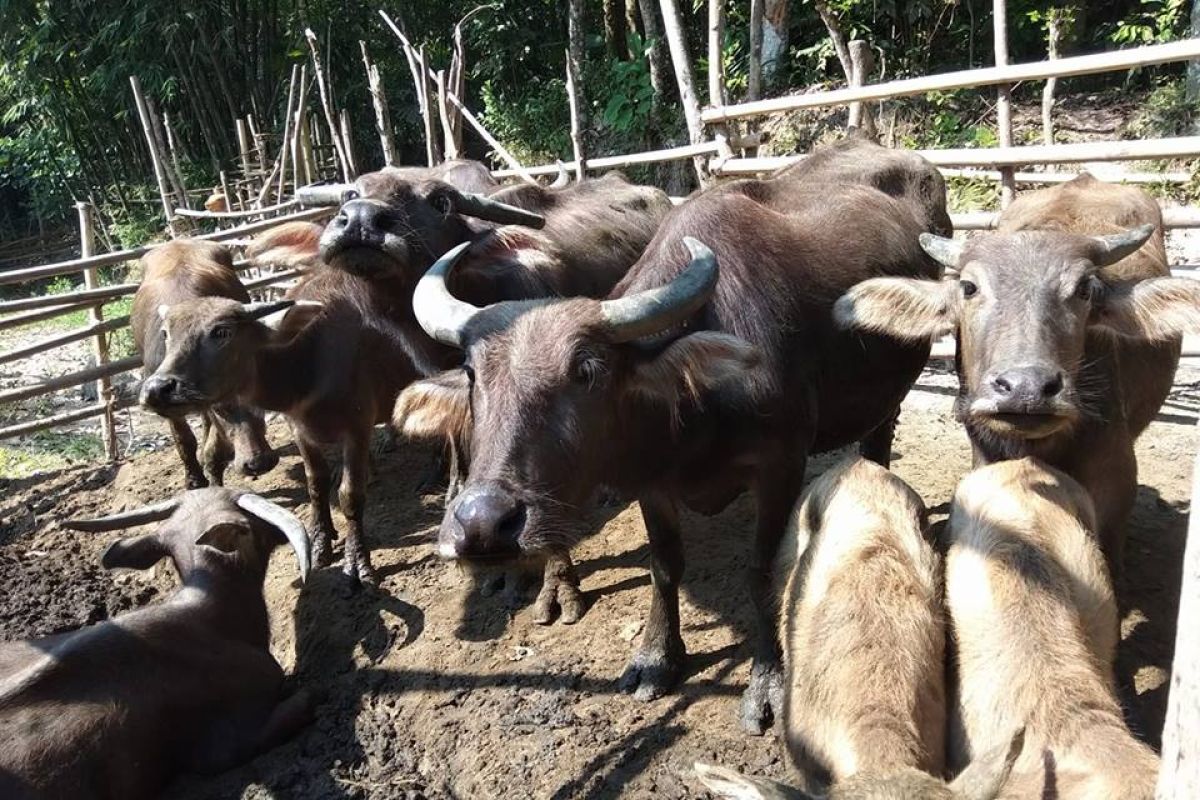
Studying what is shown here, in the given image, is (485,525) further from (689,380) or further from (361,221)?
(361,221)

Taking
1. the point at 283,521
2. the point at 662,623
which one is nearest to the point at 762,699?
the point at 662,623

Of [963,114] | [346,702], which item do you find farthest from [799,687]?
[963,114]

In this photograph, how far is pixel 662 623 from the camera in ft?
13.8

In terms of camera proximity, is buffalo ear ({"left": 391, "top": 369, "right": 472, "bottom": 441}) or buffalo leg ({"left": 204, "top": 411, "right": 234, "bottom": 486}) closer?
buffalo ear ({"left": 391, "top": 369, "right": 472, "bottom": 441})

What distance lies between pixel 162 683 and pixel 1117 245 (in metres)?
4.61

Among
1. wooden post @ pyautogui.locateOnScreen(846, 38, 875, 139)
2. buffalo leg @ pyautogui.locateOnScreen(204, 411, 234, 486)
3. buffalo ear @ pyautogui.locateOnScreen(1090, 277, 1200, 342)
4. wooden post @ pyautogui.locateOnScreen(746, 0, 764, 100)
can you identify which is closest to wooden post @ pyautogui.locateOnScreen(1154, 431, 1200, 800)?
buffalo ear @ pyautogui.locateOnScreen(1090, 277, 1200, 342)

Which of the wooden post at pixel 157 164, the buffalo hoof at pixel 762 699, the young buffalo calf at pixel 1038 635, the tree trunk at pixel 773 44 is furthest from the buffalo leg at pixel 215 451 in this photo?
the tree trunk at pixel 773 44

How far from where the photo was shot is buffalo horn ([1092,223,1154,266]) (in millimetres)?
3674

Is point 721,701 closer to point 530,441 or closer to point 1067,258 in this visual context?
point 530,441

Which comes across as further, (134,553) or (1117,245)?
(134,553)

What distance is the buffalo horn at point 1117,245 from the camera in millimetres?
3674

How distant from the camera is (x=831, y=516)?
340 cm

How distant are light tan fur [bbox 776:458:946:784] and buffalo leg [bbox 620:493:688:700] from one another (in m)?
0.67

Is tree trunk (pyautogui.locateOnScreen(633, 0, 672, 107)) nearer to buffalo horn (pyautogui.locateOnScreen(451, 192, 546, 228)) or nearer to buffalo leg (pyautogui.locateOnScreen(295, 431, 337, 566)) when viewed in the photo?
buffalo horn (pyautogui.locateOnScreen(451, 192, 546, 228))
